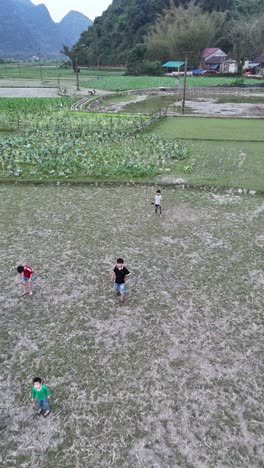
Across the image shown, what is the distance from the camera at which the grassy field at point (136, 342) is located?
5691 mm

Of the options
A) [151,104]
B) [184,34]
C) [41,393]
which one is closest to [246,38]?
[184,34]

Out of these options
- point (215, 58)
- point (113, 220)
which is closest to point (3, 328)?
point (113, 220)

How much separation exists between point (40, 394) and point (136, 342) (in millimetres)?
2533

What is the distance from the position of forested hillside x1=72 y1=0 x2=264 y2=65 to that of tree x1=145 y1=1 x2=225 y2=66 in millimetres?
8420

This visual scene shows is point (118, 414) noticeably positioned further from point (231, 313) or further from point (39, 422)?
point (231, 313)

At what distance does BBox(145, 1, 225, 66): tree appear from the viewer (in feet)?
259

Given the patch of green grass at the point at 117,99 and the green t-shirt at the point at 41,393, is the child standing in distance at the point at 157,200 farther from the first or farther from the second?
the patch of green grass at the point at 117,99

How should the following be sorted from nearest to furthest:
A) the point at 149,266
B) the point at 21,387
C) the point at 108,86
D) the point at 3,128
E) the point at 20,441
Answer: the point at 20,441, the point at 21,387, the point at 149,266, the point at 3,128, the point at 108,86

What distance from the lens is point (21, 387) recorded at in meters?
6.60

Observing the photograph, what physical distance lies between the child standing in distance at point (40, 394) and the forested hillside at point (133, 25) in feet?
330

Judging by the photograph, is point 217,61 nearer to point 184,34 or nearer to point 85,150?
point 184,34

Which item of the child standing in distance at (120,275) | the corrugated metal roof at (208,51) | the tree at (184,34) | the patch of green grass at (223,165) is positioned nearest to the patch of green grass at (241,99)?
the patch of green grass at (223,165)

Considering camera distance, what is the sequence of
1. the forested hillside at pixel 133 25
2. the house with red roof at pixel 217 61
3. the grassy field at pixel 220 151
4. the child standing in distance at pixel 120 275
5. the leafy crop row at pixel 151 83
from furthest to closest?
the forested hillside at pixel 133 25
the house with red roof at pixel 217 61
the leafy crop row at pixel 151 83
the grassy field at pixel 220 151
the child standing in distance at pixel 120 275

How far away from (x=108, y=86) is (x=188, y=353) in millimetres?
66277
